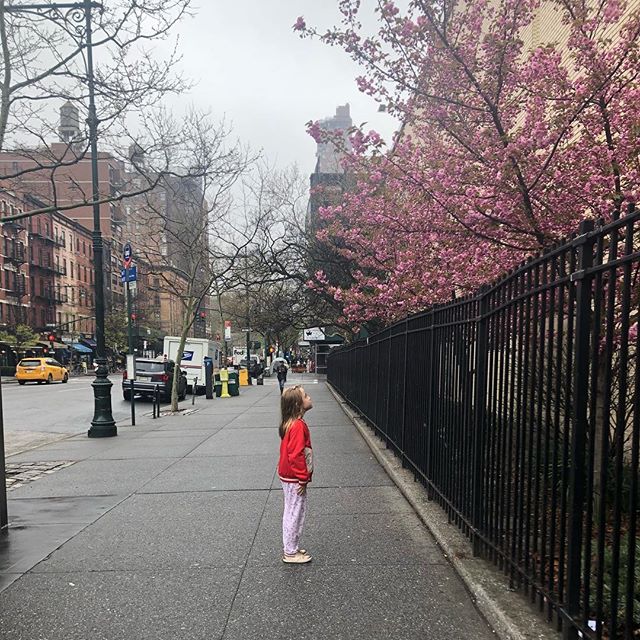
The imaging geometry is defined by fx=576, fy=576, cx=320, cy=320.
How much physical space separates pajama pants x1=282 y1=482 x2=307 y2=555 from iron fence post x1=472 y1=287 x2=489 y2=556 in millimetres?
1311

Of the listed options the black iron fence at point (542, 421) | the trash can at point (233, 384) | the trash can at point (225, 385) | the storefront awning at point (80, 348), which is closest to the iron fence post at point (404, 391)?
the black iron fence at point (542, 421)

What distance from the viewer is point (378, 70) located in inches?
271

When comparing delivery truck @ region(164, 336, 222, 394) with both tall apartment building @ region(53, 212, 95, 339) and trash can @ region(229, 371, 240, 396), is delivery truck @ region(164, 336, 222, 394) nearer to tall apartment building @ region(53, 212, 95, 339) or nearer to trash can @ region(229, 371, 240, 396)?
trash can @ region(229, 371, 240, 396)

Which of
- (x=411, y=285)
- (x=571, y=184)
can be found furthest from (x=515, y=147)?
(x=411, y=285)

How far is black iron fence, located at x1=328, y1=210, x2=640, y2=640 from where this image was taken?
261cm

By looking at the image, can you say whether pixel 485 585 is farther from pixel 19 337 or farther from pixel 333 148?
pixel 19 337

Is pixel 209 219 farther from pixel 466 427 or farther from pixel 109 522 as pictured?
pixel 466 427

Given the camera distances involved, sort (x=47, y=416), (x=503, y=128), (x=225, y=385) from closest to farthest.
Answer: (x=503, y=128)
(x=47, y=416)
(x=225, y=385)

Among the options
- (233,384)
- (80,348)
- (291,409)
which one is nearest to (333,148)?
(291,409)

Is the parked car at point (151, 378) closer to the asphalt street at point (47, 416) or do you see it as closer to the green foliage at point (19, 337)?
the asphalt street at point (47, 416)

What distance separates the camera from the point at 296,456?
177 inches

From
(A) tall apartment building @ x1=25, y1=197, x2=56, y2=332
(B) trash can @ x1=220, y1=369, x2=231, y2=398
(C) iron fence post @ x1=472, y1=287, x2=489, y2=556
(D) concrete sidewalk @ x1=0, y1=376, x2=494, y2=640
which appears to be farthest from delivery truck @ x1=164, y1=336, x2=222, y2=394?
(A) tall apartment building @ x1=25, y1=197, x2=56, y2=332

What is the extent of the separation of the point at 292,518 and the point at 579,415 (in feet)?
8.00

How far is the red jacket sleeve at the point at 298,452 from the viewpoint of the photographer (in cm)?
448
